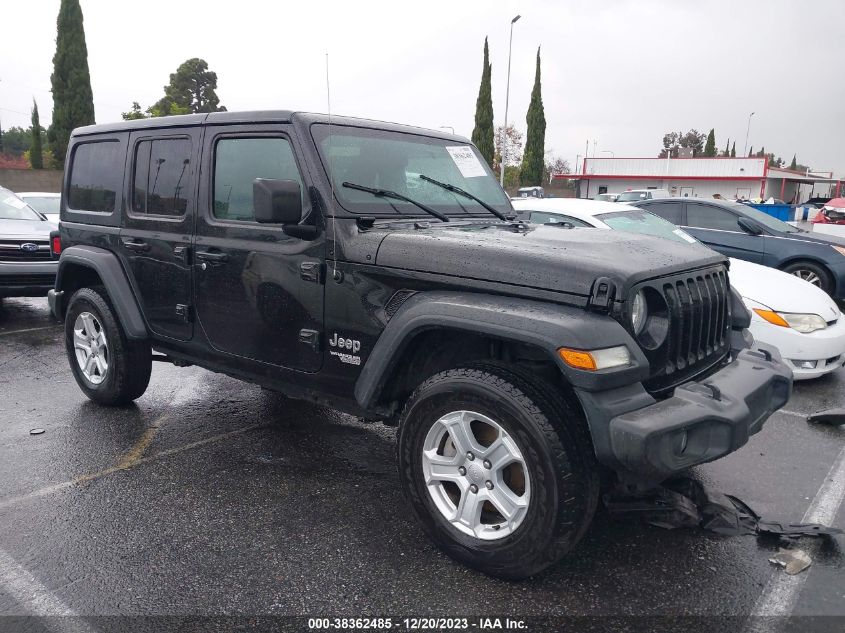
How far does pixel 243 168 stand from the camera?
369cm

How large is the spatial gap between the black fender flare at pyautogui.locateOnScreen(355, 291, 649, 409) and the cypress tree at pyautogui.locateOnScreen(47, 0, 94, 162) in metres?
29.5

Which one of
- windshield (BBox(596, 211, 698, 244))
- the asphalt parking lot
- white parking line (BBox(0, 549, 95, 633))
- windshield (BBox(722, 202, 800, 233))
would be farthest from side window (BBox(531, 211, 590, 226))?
white parking line (BBox(0, 549, 95, 633))

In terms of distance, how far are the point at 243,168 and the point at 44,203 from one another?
32.8 ft

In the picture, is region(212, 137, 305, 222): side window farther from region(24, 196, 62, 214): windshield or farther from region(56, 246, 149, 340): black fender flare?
region(24, 196, 62, 214): windshield

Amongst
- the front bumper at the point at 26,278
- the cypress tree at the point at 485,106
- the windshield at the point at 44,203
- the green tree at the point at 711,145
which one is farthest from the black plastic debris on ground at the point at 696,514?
the green tree at the point at 711,145

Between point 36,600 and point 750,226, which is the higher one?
point 750,226

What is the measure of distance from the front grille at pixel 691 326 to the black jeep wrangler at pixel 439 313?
1 cm

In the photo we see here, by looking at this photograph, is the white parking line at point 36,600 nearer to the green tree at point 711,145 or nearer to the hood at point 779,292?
the hood at point 779,292

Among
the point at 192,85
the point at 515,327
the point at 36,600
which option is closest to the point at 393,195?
the point at 515,327

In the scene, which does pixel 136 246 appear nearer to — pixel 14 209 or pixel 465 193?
pixel 465 193

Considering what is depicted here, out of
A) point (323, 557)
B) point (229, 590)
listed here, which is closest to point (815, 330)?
A: point (323, 557)

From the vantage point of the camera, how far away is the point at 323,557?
2971 millimetres

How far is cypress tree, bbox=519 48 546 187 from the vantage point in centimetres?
4422

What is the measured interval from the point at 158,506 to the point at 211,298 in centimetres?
116
